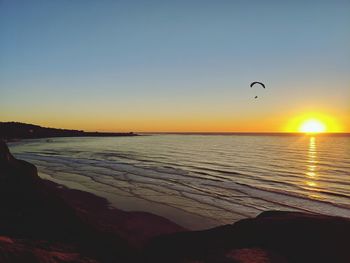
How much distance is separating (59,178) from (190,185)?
11.4 meters

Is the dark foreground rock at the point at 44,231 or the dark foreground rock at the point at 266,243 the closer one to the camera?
the dark foreground rock at the point at 44,231

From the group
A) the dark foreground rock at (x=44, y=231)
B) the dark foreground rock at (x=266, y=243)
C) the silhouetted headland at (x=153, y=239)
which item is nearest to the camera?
the dark foreground rock at (x=44, y=231)

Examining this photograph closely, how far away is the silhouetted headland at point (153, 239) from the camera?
6.05 meters

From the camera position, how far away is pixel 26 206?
9.16m

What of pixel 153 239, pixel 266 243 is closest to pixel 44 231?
pixel 153 239

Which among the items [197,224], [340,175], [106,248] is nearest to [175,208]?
[197,224]

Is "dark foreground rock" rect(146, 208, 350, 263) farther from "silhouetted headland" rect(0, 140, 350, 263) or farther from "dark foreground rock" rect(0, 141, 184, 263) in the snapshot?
"dark foreground rock" rect(0, 141, 184, 263)

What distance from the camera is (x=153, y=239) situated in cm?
852

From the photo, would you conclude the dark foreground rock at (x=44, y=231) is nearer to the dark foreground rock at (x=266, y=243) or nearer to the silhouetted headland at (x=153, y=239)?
the silhouetted headland at (x=153, y=239)

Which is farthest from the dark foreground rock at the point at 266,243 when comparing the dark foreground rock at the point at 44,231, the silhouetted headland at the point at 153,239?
the dark foreground rock at the point at 44,231

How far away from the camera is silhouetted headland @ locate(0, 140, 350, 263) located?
6.05 meters

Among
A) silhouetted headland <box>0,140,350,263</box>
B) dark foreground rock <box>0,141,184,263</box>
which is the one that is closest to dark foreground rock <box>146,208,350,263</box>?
silhouetted headland <box>0,140,350,263</box>

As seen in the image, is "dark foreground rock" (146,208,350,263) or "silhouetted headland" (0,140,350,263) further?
"dark foreground rock" (146,208,350,263)

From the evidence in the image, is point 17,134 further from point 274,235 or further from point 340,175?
point 274,235
